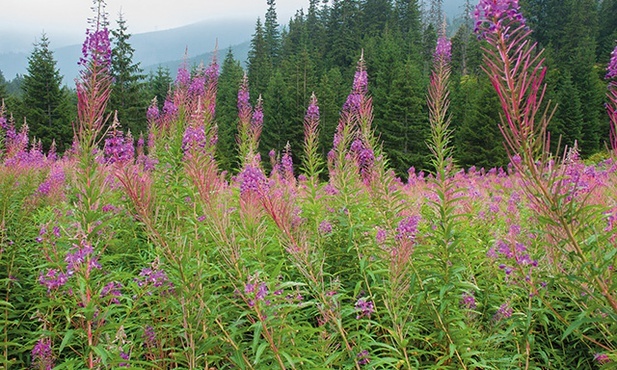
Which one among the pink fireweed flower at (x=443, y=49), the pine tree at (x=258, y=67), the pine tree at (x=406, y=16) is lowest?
the pink fireweed flower at (x=443, y=49)

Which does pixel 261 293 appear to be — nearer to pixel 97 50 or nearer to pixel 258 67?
pixel 97 50

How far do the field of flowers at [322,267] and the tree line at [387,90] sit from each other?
1351 centimetres

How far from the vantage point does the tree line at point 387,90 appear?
124 ft

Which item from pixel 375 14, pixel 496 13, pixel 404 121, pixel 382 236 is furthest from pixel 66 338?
pixel 375 14

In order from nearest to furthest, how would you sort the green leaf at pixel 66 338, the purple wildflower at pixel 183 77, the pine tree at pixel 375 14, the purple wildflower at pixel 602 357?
the green leaf at pixel 66 338 → the purple wildflower at pixel 602 357 → the purple wildflower at pixel 183 77 → the pine tree at pixel 375 14

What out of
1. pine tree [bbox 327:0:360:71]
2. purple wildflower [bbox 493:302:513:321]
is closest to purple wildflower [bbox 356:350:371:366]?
purple wildflower [bbox 493:302:513:321]

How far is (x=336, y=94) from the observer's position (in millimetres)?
50312

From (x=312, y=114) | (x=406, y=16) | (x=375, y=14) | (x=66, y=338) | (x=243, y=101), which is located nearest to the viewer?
(x=66, y=338)

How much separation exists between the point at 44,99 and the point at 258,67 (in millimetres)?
35487

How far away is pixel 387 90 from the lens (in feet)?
162

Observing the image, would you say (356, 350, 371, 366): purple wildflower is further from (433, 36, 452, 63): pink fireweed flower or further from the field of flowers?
(433, 36, 452, 63): pink fireweed flower

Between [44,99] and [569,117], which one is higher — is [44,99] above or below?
above

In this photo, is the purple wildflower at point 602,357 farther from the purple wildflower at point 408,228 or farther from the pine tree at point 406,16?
the pine tree at point 406,16

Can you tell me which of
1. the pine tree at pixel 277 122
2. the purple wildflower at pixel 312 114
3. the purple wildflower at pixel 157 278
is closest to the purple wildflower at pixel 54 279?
the purple wildflower at pixel 157 278
